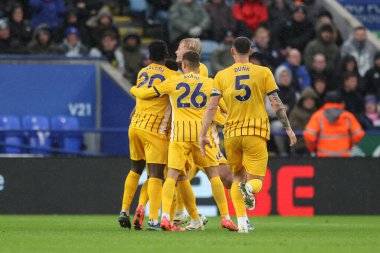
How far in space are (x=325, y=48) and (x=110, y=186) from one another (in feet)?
20.6

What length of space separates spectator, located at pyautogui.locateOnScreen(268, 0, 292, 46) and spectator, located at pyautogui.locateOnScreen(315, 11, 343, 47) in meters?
0.62

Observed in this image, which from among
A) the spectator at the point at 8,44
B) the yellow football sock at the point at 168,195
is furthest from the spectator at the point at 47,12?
the yellow football sock at the point at 168,195

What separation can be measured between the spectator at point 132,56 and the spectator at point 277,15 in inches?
117

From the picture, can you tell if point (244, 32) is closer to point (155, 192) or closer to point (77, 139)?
point (77, 139)

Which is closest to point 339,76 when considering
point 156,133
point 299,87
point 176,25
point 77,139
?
point 299,87

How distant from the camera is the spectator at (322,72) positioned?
23844mm

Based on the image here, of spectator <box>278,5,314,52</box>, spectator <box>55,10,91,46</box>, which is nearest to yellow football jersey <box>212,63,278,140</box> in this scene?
spectator <box>55,10,91,46</box>

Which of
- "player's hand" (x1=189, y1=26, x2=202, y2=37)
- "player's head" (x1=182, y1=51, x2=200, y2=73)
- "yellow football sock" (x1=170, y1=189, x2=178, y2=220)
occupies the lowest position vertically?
"yellow football sock" (x1=170, y1=189, x2=178, y2=220)

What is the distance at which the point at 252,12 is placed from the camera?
25.6m

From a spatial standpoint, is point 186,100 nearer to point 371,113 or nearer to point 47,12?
point 371,113

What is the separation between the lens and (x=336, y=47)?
24.7 m

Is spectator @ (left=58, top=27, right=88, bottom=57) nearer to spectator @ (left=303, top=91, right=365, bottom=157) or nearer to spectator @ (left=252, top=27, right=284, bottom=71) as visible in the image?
spectator @ (left=252, top=27, right=284, bottom=71)

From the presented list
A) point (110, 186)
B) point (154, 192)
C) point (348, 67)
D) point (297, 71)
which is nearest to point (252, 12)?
point (297, 71)

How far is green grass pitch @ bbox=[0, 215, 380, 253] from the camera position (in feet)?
39.6
